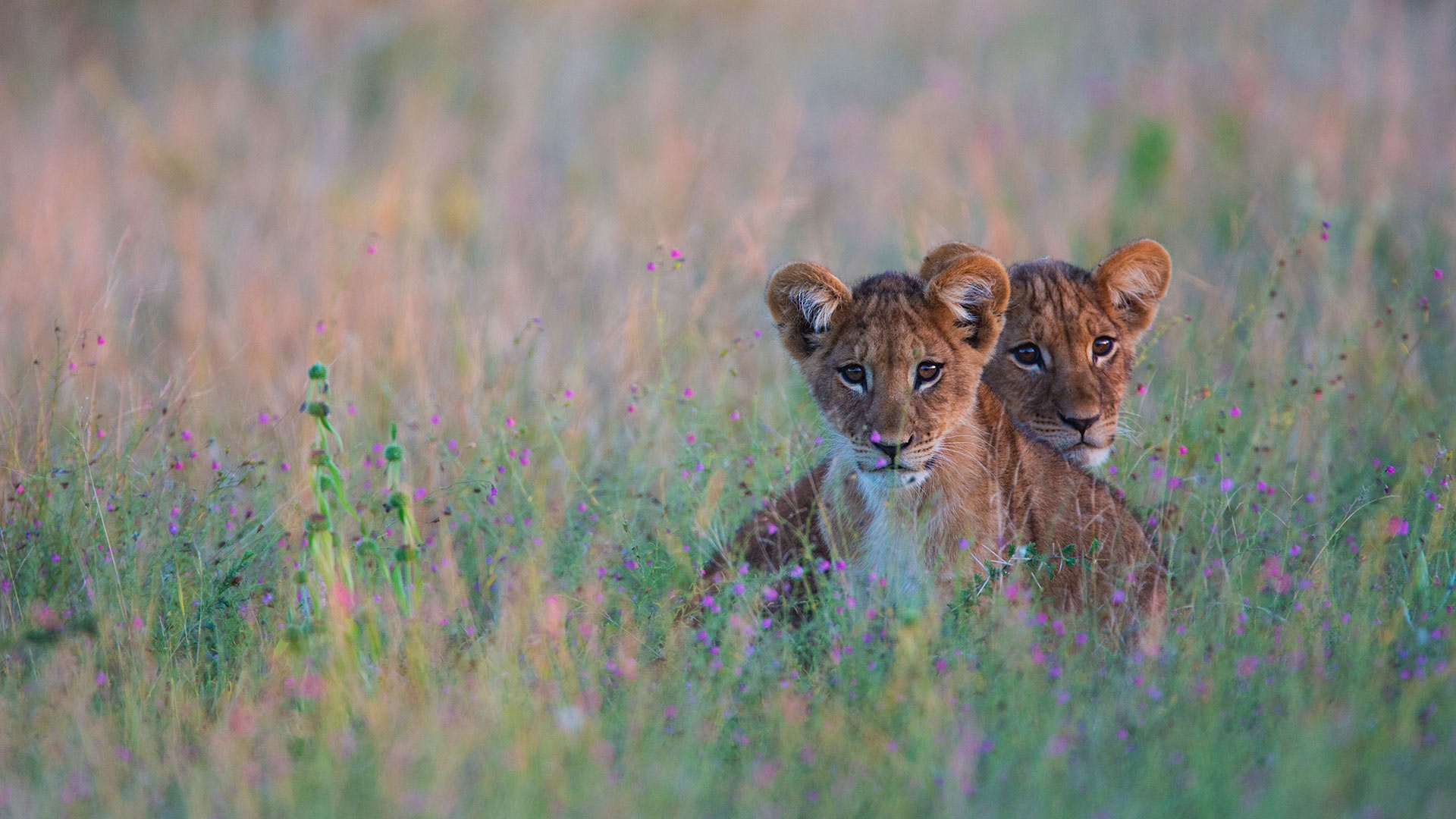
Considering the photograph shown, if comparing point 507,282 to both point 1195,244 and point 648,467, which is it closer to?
Answer: point 648,467

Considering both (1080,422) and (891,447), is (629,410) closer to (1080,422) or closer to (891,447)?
(891,447)

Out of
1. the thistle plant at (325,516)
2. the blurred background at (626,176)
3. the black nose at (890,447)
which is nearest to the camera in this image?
the thistle plant at (325,516)

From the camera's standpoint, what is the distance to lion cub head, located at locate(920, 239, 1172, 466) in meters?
5.33

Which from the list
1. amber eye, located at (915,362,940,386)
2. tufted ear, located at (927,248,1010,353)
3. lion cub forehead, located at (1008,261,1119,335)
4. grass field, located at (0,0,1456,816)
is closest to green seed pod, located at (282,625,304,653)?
grass field, located at (0,0,1456,816)

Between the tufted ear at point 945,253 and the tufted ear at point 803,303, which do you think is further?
the tufted ear at point 945,253

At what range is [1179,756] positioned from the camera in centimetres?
347

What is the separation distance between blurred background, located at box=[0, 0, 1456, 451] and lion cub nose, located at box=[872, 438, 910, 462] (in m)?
1.45

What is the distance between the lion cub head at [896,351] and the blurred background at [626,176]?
104 cm

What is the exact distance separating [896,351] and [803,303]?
0.45m

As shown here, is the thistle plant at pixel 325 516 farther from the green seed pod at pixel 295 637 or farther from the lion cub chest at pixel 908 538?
the lion cub chest at pixel 908 538

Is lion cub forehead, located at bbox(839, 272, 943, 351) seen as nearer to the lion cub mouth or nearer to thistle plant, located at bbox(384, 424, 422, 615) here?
the lion cub mouth

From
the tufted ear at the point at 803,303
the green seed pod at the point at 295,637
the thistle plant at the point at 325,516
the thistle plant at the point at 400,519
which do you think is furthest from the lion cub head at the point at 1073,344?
the green seed pod at the point at 295,637

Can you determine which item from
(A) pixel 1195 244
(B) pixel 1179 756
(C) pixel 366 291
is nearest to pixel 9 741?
(B) pixel 1179 756

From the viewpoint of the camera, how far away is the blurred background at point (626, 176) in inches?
289
